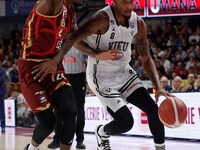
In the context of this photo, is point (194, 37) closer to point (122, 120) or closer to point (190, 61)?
point (190, 61)

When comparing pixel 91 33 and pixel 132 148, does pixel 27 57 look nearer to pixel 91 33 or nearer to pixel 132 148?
pixel 91 33

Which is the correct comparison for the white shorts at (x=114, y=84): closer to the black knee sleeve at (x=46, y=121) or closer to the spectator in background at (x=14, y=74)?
the black knee sleeve at (x=46, y=121)

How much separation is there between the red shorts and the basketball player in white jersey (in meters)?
0.43

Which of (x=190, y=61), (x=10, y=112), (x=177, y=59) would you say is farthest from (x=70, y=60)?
(x=177, y=59)

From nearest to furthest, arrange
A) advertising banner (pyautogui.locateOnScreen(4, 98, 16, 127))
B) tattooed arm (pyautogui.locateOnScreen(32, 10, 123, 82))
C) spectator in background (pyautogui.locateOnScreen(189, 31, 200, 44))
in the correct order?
tattooed arm (pyautogui.locateOnScreen(32, 10, 123, 82)), advertising banner (pyautogui.locateOnScreen(4, 98, 16, 127)), spectator in background (pyautogui.locateOnScreen(189, 31, 200, 44))

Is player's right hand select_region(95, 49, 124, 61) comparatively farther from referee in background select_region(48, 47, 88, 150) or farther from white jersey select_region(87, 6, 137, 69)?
referee in background select_region(48, 47, 88, 150)

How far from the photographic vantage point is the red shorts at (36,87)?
3.88m

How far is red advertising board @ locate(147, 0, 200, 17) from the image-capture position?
12.1m

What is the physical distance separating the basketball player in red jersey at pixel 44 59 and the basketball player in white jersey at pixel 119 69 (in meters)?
0.26

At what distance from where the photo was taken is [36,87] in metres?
3.92

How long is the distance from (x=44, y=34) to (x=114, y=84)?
113cm

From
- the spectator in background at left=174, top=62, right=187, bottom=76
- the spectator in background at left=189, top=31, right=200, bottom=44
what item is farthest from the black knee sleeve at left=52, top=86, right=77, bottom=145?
the spectator in background at left=189, top=31, right=200, bottom=44

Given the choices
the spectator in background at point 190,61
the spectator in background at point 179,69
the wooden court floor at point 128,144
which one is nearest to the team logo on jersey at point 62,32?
the wooden court floor at point 128,144

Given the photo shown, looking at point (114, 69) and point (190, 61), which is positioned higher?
point (114, 69)
